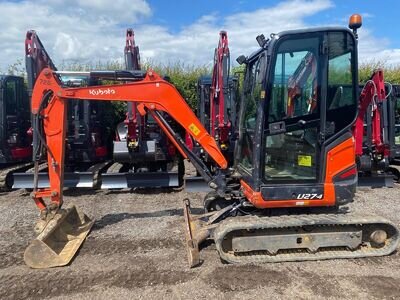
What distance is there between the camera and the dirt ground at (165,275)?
156 inches

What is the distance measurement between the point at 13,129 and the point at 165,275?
6.39m

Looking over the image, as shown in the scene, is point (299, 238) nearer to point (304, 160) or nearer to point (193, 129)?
Result: point (304, 160)

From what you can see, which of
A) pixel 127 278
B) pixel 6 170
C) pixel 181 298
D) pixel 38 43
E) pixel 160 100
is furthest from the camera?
pixel 6 170

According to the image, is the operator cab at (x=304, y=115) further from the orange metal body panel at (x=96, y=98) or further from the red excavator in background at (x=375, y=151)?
the red excavator in background at (x=375, y=151)

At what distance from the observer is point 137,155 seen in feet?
28.6

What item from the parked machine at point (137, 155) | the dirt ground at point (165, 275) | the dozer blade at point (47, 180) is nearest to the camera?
the dirt ground at point (165, 275)

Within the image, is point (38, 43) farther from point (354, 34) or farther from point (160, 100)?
point (354, 34)

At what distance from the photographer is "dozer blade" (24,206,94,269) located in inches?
179

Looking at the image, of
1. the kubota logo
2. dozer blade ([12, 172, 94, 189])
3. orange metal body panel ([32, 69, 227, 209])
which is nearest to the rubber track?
orange metal body panel ([32, 69, 227, 209])

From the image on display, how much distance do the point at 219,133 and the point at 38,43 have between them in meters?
4.19

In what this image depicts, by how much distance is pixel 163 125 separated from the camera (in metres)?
5.48

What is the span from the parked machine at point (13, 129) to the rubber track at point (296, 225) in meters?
5.90

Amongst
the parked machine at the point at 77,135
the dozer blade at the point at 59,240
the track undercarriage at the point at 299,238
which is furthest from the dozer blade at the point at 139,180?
the track undercarriage at the point at 299,238

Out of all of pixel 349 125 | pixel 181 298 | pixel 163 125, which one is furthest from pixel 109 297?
pixel 349 125
